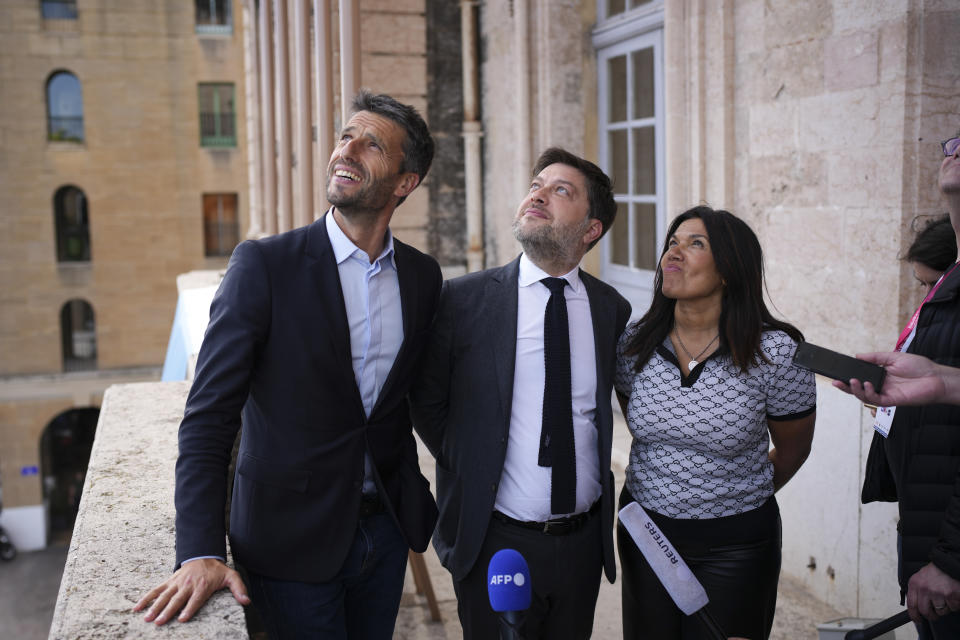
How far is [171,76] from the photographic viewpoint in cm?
2498

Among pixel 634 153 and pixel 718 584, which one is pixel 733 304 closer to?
pixel 718 584

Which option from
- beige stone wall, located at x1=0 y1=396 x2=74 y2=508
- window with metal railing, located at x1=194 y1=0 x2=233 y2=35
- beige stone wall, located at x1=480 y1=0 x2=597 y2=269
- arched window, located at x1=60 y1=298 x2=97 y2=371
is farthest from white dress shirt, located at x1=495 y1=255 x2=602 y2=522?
window with metal railing, located at x1=194 y1=0 x2=233 y2=35

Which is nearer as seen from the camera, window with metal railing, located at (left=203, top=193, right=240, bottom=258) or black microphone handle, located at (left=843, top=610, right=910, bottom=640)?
black microphone handle, located at (left=843, top=610, right=910, bottom=640)

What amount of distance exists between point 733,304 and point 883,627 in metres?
0.86

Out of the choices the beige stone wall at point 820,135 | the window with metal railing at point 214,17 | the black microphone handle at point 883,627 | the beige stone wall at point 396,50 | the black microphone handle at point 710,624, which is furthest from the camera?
the window with metal railing at point 214,17

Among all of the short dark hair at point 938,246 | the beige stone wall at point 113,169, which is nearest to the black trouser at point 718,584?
the short dark hair at point 938,246

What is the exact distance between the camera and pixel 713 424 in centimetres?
220

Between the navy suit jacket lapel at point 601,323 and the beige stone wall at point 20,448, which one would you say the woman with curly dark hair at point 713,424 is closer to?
the navy suit jacket lapel at point 601,323

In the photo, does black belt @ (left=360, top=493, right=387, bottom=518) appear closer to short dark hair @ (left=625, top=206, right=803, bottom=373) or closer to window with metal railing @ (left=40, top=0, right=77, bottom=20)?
short dark hair @ (left=625, top=206, right=803, bottom=373)

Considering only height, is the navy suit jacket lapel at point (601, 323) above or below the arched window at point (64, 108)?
below

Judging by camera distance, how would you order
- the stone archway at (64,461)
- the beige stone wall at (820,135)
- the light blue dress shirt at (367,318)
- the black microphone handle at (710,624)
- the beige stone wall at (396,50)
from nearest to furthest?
the black microphone handle at (710,624) → the light blue dress shirt at (367,318) → the beige stone wall at (820,135) → the beige stone wall at (396,50) → the stone archway at (64,461)

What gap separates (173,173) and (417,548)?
81.8 ft

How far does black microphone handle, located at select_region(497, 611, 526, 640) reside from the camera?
4.99ft

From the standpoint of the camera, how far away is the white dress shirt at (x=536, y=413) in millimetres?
2232
